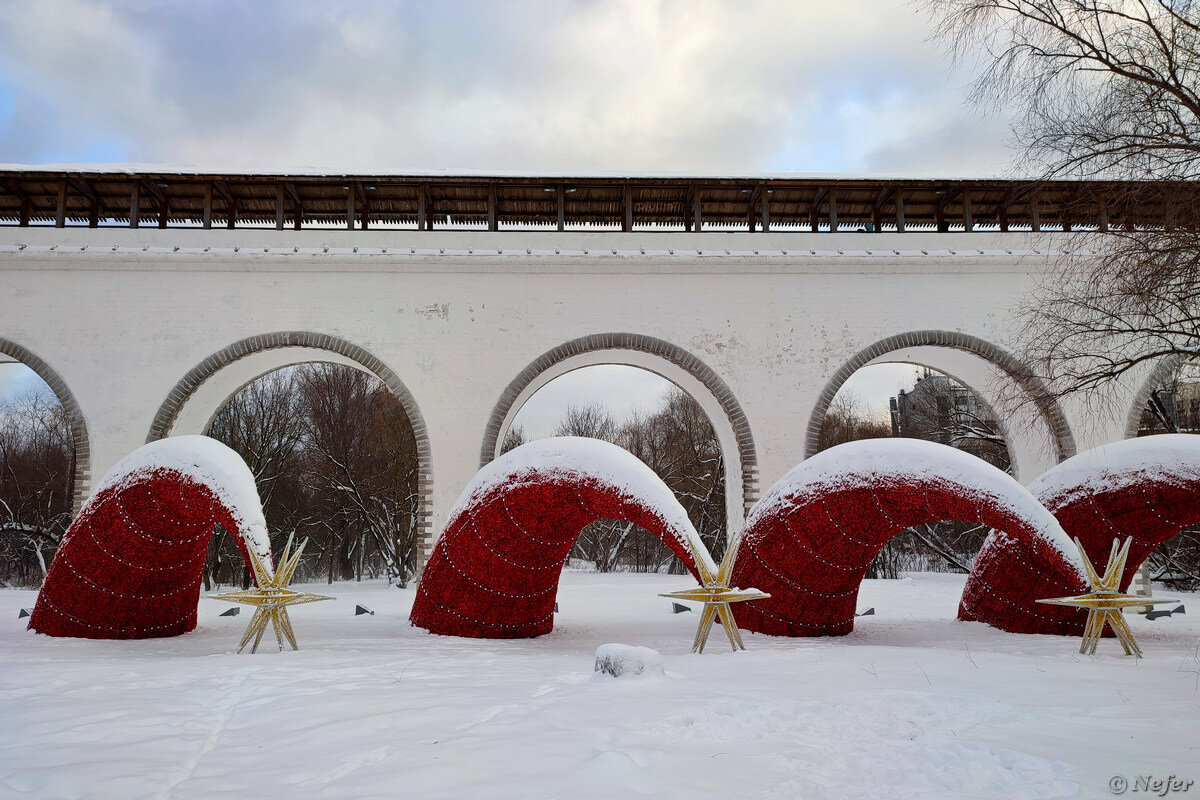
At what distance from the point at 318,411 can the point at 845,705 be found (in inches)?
855

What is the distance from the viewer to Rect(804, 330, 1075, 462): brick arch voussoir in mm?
11875

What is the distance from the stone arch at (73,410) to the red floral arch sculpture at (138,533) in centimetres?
499

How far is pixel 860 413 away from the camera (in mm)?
29953

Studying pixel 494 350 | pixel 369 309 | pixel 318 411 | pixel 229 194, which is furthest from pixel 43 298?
pixel 318 411

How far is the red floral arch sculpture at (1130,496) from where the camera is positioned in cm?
657

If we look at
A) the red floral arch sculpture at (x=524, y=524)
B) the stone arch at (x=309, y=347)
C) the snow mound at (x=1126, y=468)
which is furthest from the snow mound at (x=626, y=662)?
the stone arch at (x=309, y=347)

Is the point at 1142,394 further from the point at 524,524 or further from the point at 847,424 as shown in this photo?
the point at 847,424

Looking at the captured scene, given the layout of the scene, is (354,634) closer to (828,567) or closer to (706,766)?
(828,567)

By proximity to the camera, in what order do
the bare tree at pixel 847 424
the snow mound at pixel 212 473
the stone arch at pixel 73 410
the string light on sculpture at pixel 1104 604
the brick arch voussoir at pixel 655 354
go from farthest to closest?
the bare tree at pixel 847 424 < the brick arch voussoir at pixel 655 354 < the stone arch at pixel 73 410 < the snow mound at pixel 212 473 < the string light on sculpture at pixel 1104 604

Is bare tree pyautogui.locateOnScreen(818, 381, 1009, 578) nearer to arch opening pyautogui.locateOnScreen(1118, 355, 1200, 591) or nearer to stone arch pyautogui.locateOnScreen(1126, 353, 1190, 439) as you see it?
arch opening pyautogui.locateOnScreen(1118, 355, 1200, 591)

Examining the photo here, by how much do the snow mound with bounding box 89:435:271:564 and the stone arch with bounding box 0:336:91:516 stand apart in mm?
5320

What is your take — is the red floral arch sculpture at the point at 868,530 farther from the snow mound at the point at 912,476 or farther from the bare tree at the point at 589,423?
the bare tree at the point at 589,423

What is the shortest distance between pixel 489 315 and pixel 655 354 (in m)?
2.56

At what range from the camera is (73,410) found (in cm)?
1157
